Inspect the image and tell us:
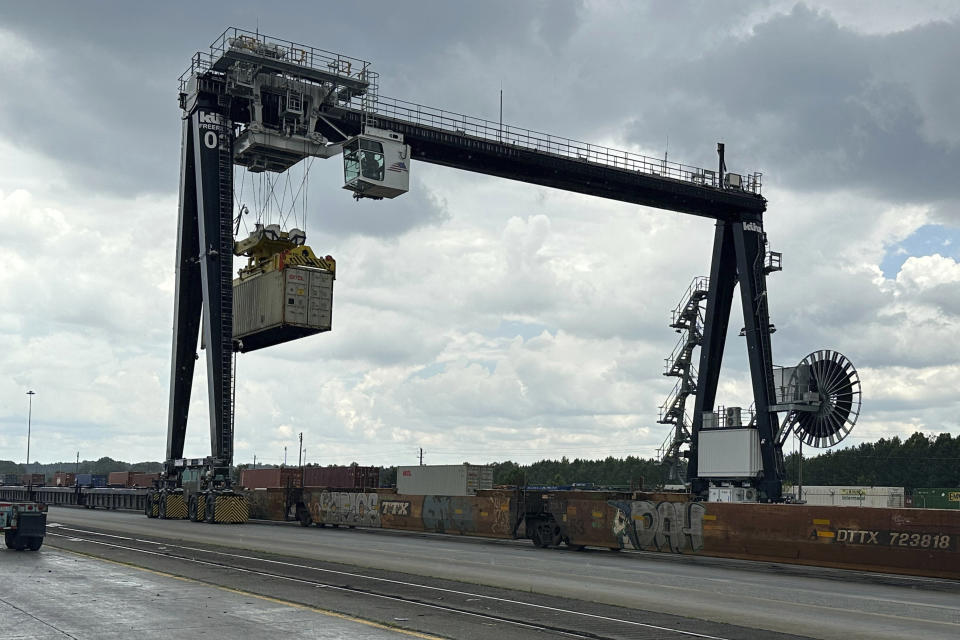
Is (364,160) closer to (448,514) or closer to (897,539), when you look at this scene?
(448,514)

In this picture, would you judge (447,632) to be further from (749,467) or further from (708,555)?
(749,467)

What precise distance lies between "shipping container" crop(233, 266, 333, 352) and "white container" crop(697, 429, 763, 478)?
1071 inches

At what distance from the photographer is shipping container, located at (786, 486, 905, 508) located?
78781 mm

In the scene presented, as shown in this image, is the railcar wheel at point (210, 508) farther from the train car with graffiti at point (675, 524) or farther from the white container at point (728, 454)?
the white container at point (728, 454)

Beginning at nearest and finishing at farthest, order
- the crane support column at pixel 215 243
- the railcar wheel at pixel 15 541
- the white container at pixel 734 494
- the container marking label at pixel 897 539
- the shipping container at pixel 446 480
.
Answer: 1. the container marking label at pixel 897 539
2. the railcar wheel at pixel 15 541
3. the shipping container at pixel 446 480
4. the crane support column at pixel 215 243
5. the white container at pixel 734 494

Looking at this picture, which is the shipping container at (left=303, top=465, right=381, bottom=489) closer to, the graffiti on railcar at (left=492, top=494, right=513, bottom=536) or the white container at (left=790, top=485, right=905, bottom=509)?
the graffiti on railcar at (left=492, top=494, right=513, bottom=536)

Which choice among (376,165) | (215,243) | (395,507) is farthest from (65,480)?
(376,165)

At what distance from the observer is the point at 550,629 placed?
1459cm

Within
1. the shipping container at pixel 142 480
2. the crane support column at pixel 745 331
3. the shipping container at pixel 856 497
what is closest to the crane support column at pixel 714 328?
the crane support column at pixel 745 331

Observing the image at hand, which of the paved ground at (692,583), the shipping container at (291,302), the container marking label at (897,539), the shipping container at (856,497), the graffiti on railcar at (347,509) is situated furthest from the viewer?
the shipping container at (856,497)

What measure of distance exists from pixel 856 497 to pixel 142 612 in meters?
79.1

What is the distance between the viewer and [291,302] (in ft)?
165

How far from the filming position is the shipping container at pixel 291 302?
165 ft

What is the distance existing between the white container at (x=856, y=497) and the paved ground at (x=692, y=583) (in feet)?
172
